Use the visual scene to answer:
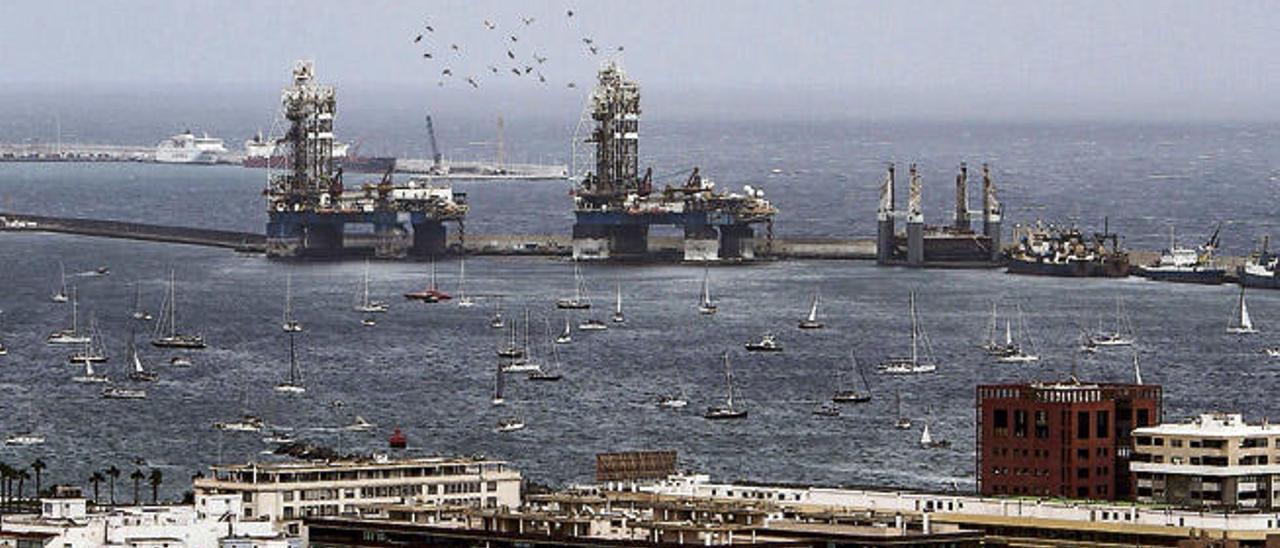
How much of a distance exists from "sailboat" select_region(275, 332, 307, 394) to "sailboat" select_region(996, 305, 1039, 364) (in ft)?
73.6

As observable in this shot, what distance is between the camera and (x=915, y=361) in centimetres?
17388

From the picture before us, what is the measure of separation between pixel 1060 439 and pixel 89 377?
2210 inches

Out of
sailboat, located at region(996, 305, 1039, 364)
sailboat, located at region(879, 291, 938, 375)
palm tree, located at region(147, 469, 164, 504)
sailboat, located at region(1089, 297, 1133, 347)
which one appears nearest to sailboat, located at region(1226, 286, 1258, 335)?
sailboat, located at region(1089, 297, 1133, 347)

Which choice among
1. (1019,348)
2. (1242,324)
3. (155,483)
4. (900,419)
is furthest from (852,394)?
(155,483)

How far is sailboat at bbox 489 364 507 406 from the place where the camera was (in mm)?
160175

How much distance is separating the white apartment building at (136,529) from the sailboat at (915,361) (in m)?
67.2

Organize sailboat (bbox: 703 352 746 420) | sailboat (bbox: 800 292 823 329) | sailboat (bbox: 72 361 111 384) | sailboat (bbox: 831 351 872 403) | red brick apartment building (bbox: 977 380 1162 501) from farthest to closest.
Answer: sailboat (bbox: 800 292 823 329), sailboat (bbox: 72 361 111 384), sailboat (bbox: 831 351 872 403), sailboat (bbox: 703 352 746 420), red brick apartment building (bbox: 977 380 1162 501)

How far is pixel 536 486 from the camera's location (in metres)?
126

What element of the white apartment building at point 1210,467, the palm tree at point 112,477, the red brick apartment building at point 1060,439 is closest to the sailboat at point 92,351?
the palm tree at point 112,477

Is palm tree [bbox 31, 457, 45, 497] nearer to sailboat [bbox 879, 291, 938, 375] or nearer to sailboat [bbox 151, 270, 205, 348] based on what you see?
sailboat [bbox 879, 291, 938, 375]

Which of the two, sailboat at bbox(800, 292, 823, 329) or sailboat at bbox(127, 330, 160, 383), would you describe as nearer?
sailboat at bbox(127, 330, 160, 383)

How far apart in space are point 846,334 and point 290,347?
2004 cm

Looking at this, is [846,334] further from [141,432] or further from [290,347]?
[141,432]

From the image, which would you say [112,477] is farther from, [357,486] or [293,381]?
[293,381]
